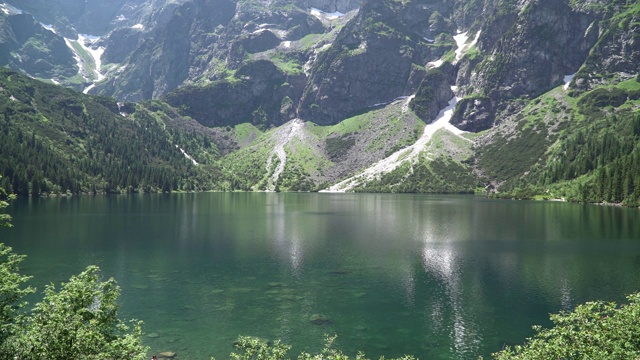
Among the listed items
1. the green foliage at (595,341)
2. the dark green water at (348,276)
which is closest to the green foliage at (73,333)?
the dark green water at (348,276)

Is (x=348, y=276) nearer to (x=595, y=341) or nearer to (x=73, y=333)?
(x=595, y=341)

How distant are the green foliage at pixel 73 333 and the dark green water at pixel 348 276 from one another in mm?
16277

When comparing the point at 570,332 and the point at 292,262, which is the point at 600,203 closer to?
the point at 292,262

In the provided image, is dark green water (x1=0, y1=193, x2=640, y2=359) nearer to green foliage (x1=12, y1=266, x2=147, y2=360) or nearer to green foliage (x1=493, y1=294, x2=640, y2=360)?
green foliage (x1=12, y1=266, x2=147, y2=360)

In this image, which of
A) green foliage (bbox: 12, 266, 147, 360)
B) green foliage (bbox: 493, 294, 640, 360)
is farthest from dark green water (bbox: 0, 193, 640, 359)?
green foliage (bbox: 493, 294, 640, 360)

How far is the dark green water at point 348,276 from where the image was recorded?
1753 inches

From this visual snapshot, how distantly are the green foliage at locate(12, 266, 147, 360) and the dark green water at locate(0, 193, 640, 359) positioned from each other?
53.4 ft

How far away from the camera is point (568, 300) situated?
52375 mm

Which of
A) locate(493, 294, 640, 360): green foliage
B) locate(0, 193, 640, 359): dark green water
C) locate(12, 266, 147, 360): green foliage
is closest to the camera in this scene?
locate(12, 266, 147, 360): green foliage

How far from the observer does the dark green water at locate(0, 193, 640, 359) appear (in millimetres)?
44531

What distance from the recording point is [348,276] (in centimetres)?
6681

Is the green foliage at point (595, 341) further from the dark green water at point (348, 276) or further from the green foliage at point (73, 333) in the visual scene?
the green foliage at point (73, 333)

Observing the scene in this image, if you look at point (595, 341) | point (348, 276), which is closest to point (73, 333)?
point (595, 341)

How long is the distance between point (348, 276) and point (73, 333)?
49.5 metres
